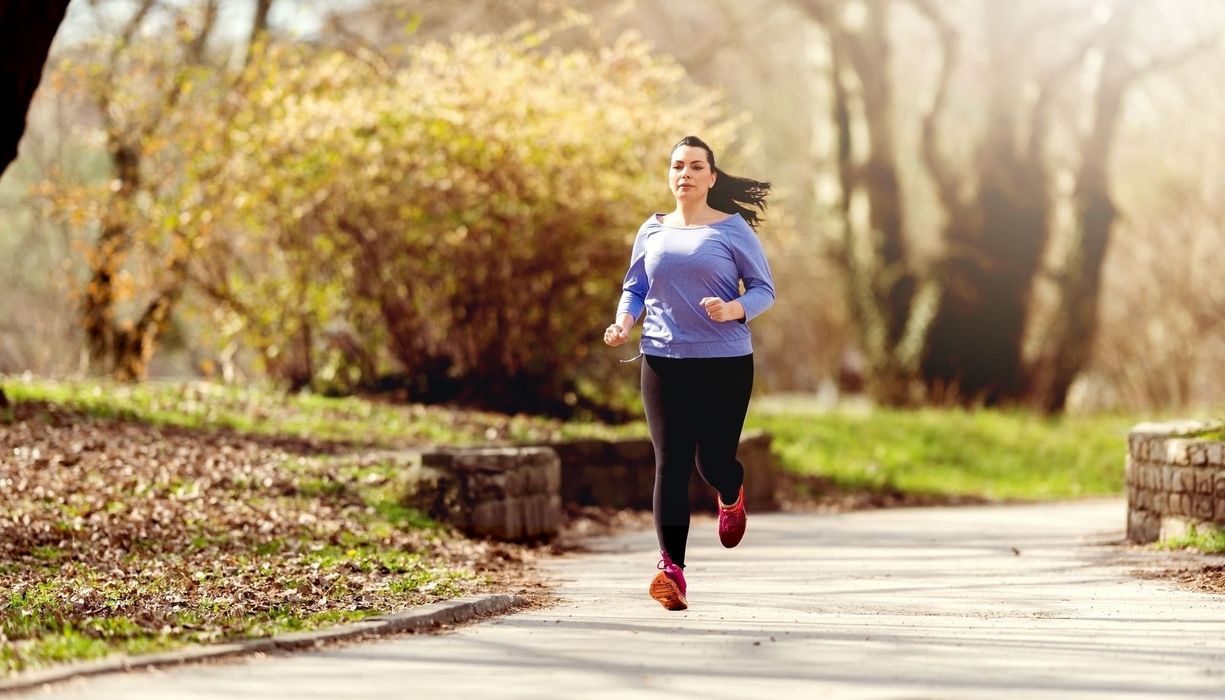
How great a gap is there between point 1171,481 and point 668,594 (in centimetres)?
482

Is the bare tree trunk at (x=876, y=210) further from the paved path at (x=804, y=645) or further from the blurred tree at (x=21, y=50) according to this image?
the paved path at (x=804, y=645)

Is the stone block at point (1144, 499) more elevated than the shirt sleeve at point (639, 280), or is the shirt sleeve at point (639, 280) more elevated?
the shirt sleeve at point (639, 280)

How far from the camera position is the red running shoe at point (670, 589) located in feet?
24.9

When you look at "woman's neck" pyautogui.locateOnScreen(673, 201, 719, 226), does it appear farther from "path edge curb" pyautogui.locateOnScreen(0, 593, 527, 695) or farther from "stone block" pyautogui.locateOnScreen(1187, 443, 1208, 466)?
"stone block" pyautogui.locateOnScreen(1187, 443, 1208, 466)

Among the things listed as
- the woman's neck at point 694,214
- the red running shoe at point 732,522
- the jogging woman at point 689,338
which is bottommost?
the red running shoe at point 732,522

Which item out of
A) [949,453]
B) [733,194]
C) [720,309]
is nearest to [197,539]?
[733,194]

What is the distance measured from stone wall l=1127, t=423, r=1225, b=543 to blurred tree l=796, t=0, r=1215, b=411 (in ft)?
45.6

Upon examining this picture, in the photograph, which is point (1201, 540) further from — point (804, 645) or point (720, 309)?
point (804, 645)

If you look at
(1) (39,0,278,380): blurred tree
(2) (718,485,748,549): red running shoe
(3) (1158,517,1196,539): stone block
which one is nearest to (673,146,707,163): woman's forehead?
(2) (718,485,748,549): red running shoe

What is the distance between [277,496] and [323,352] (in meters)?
7.57

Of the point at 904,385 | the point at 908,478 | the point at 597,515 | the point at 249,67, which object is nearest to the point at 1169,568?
the point at 597,515

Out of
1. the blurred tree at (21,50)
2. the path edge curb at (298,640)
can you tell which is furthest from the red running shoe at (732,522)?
the blurred tree at (21,50)

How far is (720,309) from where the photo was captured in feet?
24.0

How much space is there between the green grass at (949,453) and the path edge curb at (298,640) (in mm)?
9964
